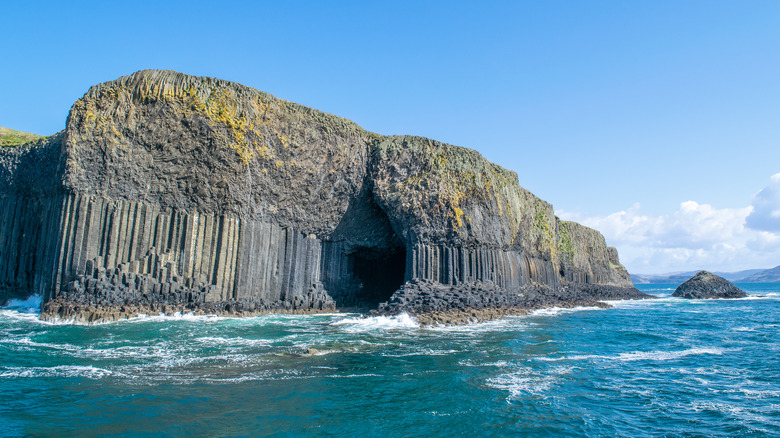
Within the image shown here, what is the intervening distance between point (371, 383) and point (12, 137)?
116ft

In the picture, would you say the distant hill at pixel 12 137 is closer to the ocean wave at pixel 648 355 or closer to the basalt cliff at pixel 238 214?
the basalt cliff at pixel 238 214

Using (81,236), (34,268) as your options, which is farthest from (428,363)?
(34,268)

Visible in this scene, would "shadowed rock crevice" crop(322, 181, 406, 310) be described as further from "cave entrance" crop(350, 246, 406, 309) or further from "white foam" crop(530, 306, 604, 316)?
"white foam" crop(530, 306, 604, 316)

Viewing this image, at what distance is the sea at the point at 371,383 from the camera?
→ 9.25 metres

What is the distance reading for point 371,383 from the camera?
1226 cm

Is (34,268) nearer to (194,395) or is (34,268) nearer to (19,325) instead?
(19,325)

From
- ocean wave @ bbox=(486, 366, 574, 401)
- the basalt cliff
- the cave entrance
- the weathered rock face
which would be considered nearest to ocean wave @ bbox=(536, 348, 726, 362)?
ocean wave @ bbox=(486, 366, 574, 401)

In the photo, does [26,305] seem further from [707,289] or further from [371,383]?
[707,289]

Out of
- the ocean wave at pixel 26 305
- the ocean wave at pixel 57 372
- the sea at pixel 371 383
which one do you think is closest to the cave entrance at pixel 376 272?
the sea at pixel 371 383

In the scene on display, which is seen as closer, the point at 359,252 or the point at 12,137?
the point at 12,137

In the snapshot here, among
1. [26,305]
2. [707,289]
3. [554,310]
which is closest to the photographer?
[26,305]

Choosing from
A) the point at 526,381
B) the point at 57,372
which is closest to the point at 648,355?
the point at 526,381

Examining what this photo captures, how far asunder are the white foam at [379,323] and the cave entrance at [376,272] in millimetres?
8909

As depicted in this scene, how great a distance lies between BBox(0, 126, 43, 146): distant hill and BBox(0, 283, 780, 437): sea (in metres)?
17.4
